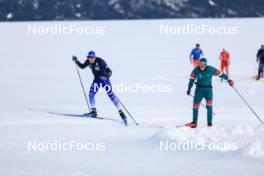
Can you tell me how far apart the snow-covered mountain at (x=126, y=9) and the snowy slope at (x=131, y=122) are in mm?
136917

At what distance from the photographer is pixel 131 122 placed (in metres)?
11.1

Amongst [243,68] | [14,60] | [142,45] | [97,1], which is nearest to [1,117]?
[243,68]

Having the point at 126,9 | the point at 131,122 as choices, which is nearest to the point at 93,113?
the point at 131,122

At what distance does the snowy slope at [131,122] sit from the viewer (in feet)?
23.6

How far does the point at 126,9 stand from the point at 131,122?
521 ft

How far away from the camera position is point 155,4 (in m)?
172

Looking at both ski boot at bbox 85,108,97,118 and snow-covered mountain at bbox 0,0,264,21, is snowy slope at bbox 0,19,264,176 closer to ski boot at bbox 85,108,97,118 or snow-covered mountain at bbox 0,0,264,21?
ski boot at bbox 85,108,97,118

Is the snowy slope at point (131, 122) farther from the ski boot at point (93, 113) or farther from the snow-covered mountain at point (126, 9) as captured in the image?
the snow-covered mountain at point (126, 9)

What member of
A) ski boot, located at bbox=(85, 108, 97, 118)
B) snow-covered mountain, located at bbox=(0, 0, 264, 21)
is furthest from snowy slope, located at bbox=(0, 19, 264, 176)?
snow-covered mountain, located at bbox=(0, 0, 264, 21)

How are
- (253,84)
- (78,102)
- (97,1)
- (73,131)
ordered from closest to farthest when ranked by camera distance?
(73,131), (78,102), (253,84), (97,1)

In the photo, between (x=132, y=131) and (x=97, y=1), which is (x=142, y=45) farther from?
(x=97, y=1)

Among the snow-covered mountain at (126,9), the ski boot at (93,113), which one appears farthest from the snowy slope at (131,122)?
the snow-covered mountain at (126,9)

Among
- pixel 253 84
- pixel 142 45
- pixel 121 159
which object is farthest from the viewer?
pixel 142 45

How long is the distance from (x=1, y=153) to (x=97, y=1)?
165585mm
